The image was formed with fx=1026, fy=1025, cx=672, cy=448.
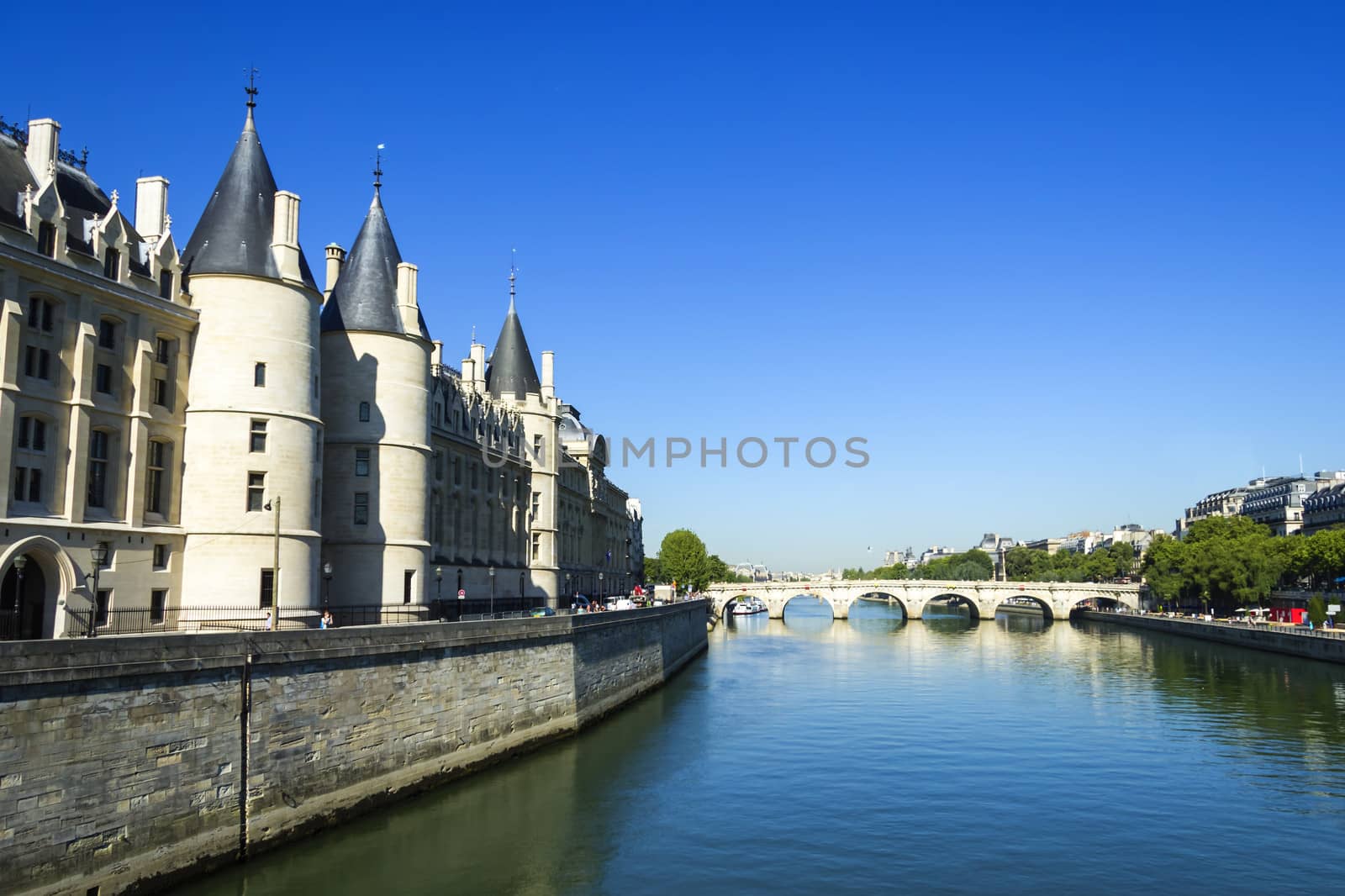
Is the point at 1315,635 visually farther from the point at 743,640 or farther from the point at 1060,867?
the point at 1060,867

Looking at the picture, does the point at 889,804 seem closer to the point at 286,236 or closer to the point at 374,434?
the point at 374,434

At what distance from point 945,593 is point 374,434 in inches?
4534

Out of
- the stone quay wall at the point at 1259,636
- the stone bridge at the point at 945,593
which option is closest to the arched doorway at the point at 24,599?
the stone quay wall at the point at 1259,636

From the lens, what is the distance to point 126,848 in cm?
2078

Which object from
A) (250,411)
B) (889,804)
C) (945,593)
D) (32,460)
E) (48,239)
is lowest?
(889,804)

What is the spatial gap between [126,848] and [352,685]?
8.00 metres

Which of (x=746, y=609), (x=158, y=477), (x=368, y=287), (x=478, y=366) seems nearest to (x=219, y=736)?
(x=158, y=477)

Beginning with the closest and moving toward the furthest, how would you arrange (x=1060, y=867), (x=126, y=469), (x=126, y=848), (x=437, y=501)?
1. (x=126, y=848)
2. (x=1060, y=867)
3. (x=126, y=469)
4. (x=437, y=501)

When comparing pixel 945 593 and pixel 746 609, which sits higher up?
pixel 945 593

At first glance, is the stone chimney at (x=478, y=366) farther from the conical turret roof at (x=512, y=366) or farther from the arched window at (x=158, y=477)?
the arched window at (x=158, y=477)

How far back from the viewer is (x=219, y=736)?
23469 millimetres

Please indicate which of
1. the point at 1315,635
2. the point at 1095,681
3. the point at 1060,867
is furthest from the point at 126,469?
the point at 1315,635

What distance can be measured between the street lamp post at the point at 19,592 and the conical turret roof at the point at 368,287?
16560mm

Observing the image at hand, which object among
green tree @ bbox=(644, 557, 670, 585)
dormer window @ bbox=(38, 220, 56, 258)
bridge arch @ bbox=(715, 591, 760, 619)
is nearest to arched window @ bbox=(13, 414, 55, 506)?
dormer window @ bbox=(38, 220, 56, 258)
